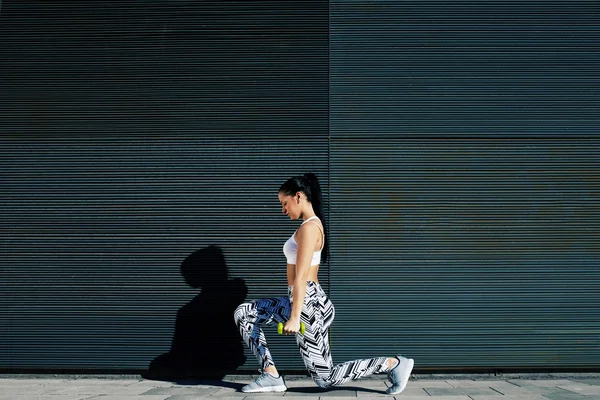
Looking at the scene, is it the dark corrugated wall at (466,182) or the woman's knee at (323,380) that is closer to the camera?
the woman's knee at (323,380)

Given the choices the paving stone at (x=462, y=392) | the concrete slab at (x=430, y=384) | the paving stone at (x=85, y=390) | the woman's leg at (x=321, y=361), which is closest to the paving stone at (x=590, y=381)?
the paving stone at (x=462, y=392)

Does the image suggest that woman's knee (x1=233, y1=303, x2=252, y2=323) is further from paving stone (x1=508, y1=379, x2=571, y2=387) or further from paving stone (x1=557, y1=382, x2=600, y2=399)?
paving stone (x1=557, y1=382, x2=600, y2=399)

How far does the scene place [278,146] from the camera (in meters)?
5.69

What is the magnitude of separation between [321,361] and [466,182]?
2428 millimetres

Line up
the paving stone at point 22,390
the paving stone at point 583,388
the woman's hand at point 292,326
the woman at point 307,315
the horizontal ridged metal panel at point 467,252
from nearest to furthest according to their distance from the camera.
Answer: the woman's hand at point 292,326 → the woman at point 307,315 → the paving stone at point 583,388 → the paving stone at point 22,390 → the horizontal ridged metal panel at point 467,252

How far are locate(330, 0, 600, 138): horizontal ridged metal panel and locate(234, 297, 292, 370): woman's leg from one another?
1.94m

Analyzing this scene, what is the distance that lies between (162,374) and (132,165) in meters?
2.11

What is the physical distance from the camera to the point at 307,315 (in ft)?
14.5

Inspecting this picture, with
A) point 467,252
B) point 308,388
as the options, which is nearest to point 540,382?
point 467,252

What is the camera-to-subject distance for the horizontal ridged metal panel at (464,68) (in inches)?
224

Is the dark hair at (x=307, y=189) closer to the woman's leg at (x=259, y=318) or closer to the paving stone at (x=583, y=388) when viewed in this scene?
the woman's leg at (x=259, y=318)

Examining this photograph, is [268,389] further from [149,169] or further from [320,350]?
[149,169]

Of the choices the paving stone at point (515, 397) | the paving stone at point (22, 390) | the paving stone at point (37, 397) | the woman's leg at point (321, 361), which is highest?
the woman's leg at point (321, 361)

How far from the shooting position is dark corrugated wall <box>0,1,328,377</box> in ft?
18.1
